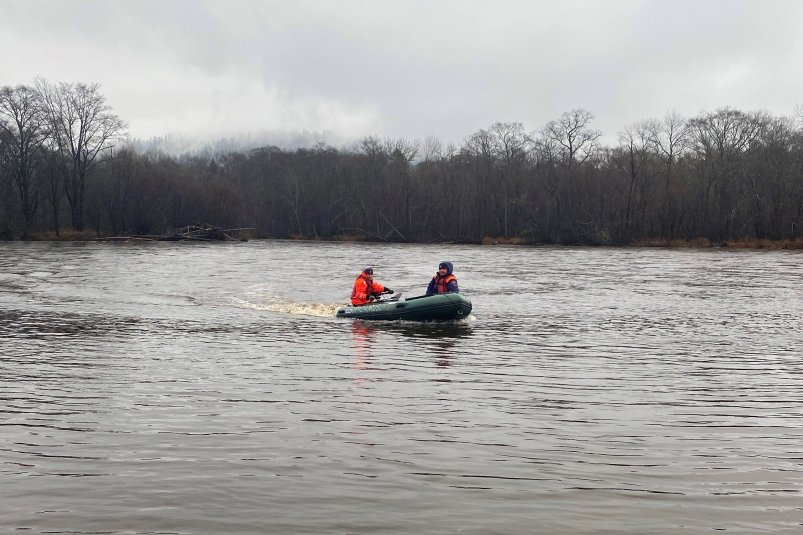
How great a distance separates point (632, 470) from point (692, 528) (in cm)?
112

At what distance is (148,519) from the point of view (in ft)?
16.6

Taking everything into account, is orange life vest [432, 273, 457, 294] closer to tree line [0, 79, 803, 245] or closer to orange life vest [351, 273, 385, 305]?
orange life vest [351, 273, 385, 305]

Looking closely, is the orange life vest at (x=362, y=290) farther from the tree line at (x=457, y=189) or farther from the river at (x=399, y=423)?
the tree line at (x=457, y=189)

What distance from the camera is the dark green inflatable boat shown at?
16031 millimetres

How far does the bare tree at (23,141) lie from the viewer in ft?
186

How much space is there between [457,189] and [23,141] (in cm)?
4058

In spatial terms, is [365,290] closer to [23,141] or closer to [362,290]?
[362,290]

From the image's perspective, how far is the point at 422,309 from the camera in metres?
16.2

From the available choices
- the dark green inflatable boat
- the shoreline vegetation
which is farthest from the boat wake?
the shoreline vegetation

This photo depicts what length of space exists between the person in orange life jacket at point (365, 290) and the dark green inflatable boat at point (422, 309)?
1.98ft

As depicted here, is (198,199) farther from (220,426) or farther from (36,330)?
(220,426)

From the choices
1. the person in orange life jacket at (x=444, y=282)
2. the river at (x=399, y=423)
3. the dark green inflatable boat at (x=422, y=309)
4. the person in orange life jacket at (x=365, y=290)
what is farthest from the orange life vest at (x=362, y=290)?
the person in orange life jacket at (x=444, y=282)

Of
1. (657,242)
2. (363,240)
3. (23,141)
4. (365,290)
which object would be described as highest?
(23,141)

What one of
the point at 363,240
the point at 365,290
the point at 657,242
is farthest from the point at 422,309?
the point at 363,240
